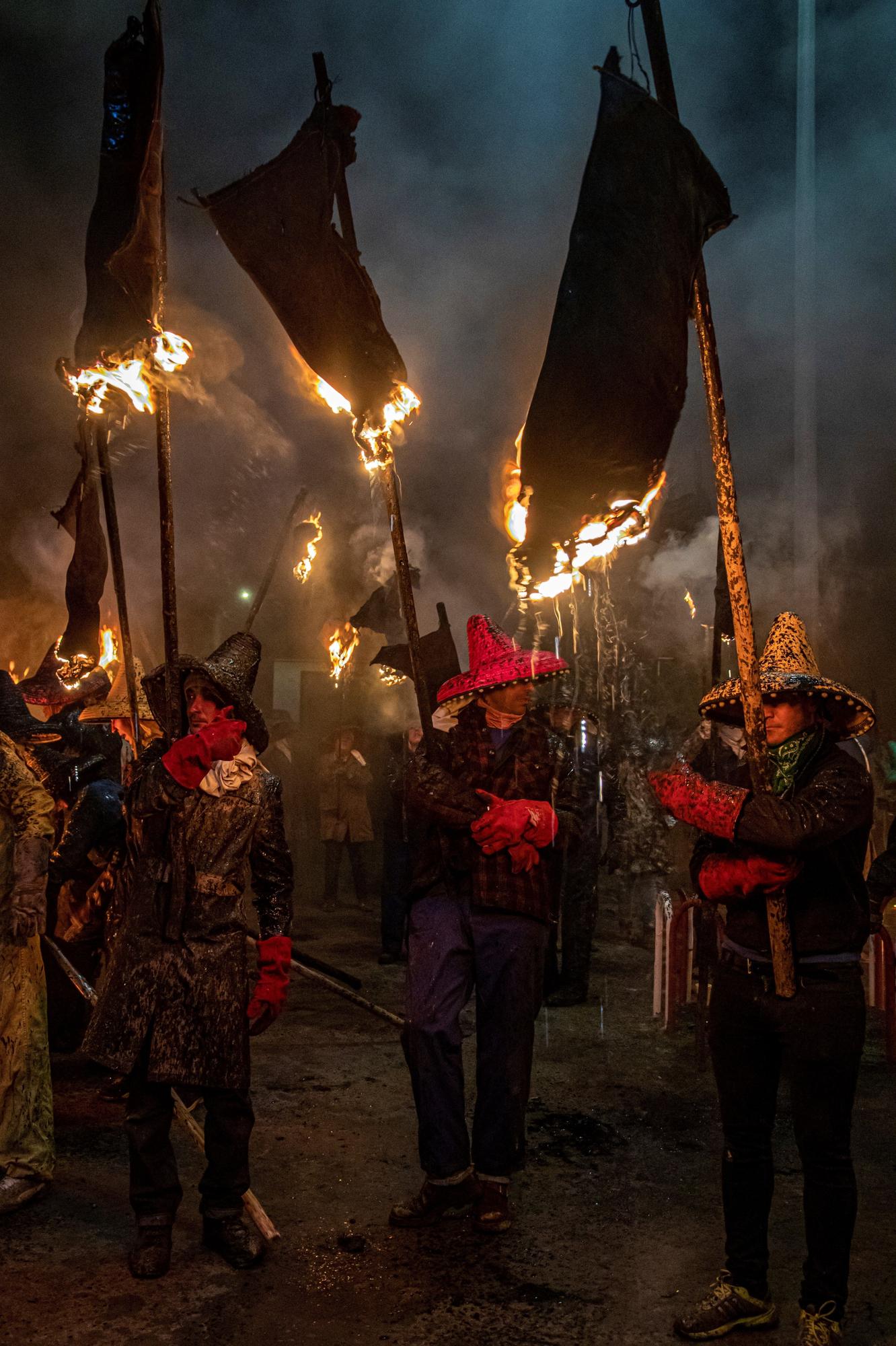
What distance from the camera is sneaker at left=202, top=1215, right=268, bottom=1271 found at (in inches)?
138

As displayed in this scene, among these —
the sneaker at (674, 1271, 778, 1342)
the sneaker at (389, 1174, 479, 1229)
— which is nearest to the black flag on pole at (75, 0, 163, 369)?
the sneaker at (389, 1174, 479, 1229)

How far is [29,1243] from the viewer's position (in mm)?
3645

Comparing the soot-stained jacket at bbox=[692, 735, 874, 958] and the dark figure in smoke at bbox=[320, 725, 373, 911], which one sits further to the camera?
the dark figure in smoke at bbox=[320, 725, 373, 911]

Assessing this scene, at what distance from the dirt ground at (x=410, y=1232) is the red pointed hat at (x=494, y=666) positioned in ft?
7.41

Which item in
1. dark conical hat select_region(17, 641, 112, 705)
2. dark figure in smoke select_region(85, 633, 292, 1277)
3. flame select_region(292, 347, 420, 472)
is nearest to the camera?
dark figure in smoke select_region(85, 633, 292, 1277)

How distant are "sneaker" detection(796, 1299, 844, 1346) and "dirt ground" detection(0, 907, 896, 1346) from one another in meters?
0.22

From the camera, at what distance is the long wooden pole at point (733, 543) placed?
2.99 meters

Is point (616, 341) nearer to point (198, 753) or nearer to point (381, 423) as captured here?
point (381, 423)

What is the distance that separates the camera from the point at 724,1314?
304cm

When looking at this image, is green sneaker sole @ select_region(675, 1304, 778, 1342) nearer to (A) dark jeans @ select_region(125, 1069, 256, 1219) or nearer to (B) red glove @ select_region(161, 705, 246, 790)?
(A) dark jeans @ select_region(125, 1069, 256, 1219)

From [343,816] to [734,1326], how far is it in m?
8.93

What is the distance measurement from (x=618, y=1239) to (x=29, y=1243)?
229 cm

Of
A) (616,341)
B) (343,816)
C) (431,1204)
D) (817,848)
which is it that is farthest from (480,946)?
(343,816)

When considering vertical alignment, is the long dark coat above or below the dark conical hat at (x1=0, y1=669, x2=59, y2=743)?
below
